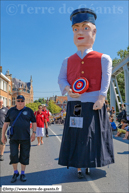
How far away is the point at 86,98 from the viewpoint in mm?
2936

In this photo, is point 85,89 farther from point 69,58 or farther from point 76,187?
point 76,187

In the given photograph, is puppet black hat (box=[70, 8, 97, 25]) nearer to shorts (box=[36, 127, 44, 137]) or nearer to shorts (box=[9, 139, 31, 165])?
shorts (box=[9, 139, 31, 165])

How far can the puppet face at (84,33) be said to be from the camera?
111 inches

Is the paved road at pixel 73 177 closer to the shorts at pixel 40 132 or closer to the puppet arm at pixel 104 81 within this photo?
the puppet arm at pixel 104 81

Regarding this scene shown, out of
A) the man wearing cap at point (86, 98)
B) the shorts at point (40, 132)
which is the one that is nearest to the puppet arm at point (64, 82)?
the man wearing cap at point (86, 98)

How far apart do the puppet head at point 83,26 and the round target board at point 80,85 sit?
0.55 meters

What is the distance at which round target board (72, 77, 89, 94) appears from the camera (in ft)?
8.91

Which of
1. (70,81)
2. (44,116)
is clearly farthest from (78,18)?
(44,116)

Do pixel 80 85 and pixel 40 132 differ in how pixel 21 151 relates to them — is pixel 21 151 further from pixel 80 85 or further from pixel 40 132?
pixel 40 132

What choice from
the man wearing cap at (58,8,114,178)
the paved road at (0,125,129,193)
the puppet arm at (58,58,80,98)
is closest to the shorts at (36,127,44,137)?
the paved road at (0,125,129,193)

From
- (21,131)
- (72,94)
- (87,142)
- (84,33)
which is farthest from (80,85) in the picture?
(21,131)

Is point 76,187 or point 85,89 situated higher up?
point 85,89

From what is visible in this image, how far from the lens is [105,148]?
3227 millimetres

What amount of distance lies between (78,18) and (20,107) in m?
1.56
